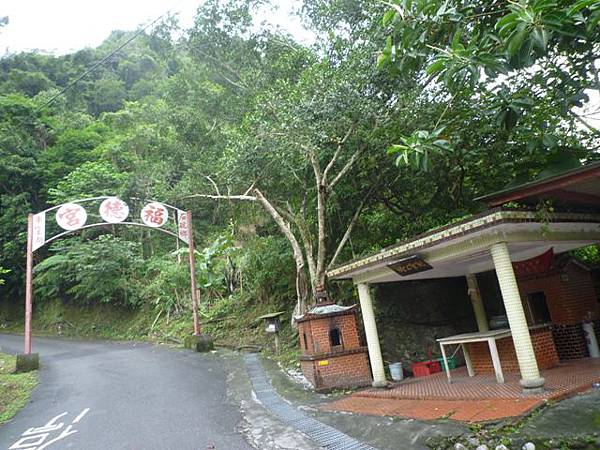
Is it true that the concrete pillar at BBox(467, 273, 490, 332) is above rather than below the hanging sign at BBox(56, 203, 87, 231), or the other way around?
below

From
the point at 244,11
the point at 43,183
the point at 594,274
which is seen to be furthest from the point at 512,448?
the point at 43,183

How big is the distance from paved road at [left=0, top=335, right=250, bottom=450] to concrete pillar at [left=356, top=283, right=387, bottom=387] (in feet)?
9.85

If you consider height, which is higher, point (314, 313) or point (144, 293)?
point (144, 293)

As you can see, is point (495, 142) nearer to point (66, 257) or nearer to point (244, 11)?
point (244, 11)

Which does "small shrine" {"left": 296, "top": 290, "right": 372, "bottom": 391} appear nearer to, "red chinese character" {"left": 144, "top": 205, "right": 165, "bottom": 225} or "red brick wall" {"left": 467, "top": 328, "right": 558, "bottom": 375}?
"red brick wall" {"left": 467, "top": 328, "right": 558, "bottom": 375}

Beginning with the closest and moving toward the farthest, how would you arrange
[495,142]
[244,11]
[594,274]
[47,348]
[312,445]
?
[312,445]
[594,274]
[495,142]
[244,11]
[47,348]

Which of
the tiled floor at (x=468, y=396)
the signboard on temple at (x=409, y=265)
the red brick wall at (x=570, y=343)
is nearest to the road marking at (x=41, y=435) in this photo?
the tiled floor at (x=468, y=396)

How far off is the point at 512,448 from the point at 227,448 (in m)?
3.56

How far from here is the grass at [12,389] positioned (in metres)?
8.16

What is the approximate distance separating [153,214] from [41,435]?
840 cm

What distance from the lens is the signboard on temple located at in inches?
283

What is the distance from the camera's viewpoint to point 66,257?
19.0 m

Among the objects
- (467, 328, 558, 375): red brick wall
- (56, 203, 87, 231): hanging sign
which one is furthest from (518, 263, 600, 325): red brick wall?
(56, 203, 87, 231): hanging sign

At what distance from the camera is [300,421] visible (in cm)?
640
